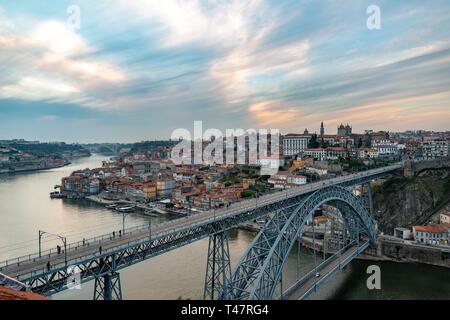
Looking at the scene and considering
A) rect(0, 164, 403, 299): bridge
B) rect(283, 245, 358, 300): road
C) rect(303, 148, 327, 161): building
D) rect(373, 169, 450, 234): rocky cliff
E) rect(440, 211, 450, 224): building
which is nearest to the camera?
rect(0, 164, 403, 299): bridge

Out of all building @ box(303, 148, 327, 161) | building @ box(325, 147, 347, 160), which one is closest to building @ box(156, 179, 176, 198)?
building @ box(303, 148, 327, 161)

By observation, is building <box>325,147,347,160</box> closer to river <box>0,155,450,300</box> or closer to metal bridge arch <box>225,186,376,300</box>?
river <box>0,155,450,300</box>

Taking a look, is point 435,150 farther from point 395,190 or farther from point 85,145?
point 85,145

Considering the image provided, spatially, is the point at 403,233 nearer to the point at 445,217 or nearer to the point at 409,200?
the point at 445,217

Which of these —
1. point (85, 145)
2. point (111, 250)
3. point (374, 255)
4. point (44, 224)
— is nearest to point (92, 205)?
point (44, 224)

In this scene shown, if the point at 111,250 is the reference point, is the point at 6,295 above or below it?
above

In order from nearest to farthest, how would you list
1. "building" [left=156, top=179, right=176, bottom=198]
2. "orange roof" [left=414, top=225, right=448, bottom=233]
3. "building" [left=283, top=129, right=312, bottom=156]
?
"orange roof" [left=414, top=225, right=448, bottom=233]
"building" [left=156, top=179, right=176, bottom=198]
"building" [left=283, top=129, right=312, bottom=156]
